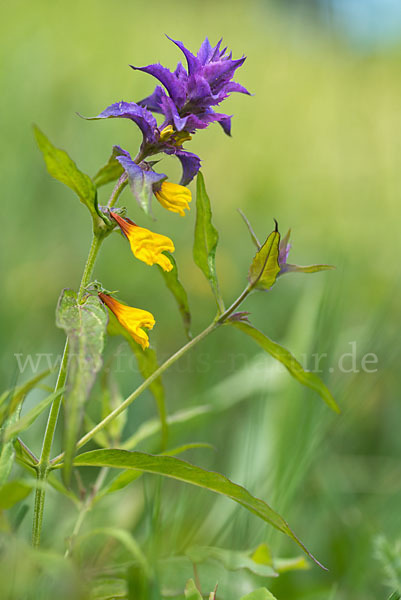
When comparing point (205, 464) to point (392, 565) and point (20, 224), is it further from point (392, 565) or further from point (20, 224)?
point (20, 224)

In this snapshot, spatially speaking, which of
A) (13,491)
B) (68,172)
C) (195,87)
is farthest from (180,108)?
(13,491)

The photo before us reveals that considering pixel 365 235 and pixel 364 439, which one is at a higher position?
pixel 365 235

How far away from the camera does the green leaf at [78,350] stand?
1.26 feet

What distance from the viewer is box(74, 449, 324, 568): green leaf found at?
49 centimetres

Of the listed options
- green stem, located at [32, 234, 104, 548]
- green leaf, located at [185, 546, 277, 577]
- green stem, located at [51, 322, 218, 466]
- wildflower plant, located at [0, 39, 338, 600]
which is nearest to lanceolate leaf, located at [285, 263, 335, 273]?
wildflower plant, located at [0, 39, 338, 600]

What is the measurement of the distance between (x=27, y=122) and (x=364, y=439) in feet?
4.92

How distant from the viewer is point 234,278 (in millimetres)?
1840

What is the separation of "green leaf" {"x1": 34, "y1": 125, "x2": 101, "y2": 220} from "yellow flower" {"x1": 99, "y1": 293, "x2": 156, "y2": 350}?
92 mm

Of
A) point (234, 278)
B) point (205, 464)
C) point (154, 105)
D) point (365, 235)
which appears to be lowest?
point (205, 464)

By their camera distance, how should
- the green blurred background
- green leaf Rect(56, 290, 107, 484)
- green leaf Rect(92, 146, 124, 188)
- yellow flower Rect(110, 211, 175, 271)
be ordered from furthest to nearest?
the green blurred background, green leaf Rect(92, 146, 124, 188), yellow flower Rect(110, 211, 175, 271), green leaf Rect(56, 290, 107, 484)

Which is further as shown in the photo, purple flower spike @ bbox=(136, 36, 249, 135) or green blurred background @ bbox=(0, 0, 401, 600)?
green blurred background @ bbox=(0, 0, 401, 600)

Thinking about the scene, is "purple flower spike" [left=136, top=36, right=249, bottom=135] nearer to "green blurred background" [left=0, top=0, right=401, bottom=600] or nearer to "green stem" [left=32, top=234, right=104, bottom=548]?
"green stem" [left=32, top=234, right=104, bottom=548]

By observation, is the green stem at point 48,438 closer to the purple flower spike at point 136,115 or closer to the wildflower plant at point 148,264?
the wildflower plant at point 148,264

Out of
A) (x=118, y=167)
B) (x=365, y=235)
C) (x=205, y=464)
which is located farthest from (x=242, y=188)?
(x=118, y=167)
